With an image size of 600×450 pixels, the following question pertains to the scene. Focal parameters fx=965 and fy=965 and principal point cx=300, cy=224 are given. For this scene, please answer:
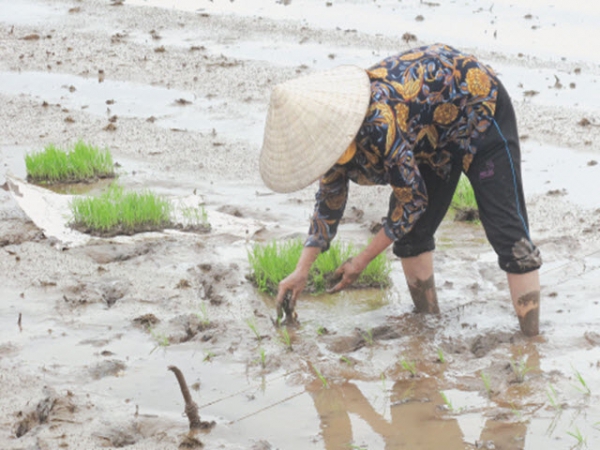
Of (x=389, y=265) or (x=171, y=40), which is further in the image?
(x=171, y=40)

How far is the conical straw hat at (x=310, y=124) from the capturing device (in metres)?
3.37

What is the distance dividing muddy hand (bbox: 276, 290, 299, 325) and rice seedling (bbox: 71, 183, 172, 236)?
1493mm

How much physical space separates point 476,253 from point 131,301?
1917 millimetres

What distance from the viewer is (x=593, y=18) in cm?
977

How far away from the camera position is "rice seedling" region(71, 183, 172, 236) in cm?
565

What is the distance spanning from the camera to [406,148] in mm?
3504

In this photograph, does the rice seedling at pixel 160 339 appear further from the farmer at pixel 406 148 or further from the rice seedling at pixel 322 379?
the rice seedling at pixel 322 379

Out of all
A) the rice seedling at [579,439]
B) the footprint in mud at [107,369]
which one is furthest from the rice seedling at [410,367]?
the footprint in mud at [107,369]

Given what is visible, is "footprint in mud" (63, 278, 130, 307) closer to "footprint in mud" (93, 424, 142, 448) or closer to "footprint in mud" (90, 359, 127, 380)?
"footprint in mud" (90, 359, 127, 380)

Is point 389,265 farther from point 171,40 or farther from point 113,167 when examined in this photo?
point 171,40

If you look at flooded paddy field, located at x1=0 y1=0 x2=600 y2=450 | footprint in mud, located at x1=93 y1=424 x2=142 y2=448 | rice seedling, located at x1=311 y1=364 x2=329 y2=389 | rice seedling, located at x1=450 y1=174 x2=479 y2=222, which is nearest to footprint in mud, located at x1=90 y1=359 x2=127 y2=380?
flooded paddy field, located at x1=0 y1=0 x2=600 y2=450

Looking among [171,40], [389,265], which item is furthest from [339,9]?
[389,265]

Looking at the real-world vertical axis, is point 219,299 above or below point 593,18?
below

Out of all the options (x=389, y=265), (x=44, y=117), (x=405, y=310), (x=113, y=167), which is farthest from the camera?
(x=44, y=117)
